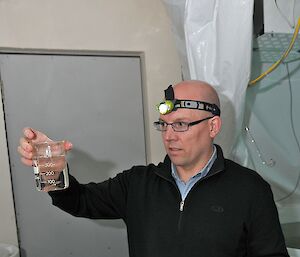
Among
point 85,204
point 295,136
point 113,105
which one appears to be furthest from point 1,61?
point 295,136

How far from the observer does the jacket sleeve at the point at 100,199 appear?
104cm

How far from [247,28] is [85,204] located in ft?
2.71

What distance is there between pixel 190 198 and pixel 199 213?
0.05 m

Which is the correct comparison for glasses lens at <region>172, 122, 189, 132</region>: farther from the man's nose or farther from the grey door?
the grey door

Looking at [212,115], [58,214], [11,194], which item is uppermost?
[212,115]

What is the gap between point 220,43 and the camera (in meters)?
1.08

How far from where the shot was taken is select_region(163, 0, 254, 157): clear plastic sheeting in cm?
105

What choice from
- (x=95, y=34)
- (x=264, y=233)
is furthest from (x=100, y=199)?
(x=95, y=34)

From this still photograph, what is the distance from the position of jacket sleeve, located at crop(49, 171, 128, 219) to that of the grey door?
0.71m

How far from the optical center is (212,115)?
1.02m

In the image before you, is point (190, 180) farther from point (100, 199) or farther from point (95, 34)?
point (95, 34)

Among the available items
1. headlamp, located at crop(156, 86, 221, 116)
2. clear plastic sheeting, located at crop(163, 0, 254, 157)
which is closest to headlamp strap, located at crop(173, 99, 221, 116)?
headlamp, located at crop(156, 86, 221, 116)

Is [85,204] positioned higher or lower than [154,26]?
lower

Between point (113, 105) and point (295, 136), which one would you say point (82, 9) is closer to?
point (113, 105)
